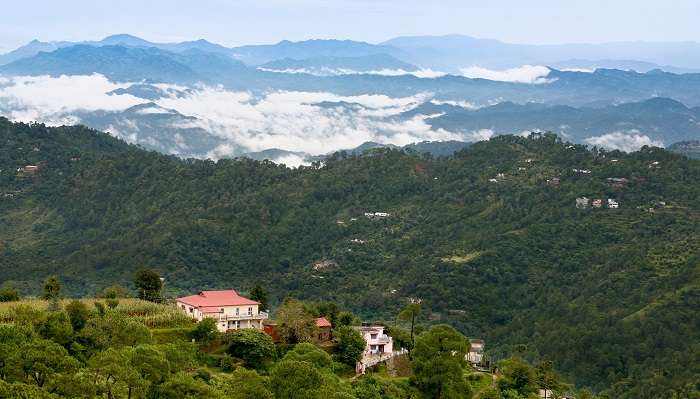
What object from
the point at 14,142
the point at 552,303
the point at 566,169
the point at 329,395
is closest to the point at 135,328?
the point at 329,395

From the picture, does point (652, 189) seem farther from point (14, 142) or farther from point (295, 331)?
point (14, 142)

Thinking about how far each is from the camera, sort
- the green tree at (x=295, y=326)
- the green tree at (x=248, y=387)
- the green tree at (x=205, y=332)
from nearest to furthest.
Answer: the green tree at (x=248, y=387) < the green tree at (x=205, y=332) < the green tree at (x=295, y=326)

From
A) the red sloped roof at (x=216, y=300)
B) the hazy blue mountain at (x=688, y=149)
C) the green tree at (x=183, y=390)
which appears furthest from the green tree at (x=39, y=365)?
the hazy blue mountain at (x=688, y=149)

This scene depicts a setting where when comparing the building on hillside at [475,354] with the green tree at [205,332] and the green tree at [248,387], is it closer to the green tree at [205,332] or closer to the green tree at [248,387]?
the green tree at [205,332]

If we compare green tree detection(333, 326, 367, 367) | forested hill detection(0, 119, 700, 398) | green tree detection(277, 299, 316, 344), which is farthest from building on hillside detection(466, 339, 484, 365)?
green tree detection(277, 299, 316, 344)

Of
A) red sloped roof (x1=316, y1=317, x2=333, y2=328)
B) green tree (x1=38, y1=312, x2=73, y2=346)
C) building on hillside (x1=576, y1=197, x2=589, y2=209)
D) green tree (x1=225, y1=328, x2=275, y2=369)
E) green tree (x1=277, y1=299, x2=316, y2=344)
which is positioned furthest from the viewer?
building on hillside (x1=576, y1=197, x2=589, y2=209)

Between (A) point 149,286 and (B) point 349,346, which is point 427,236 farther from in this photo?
(B) point 349,346

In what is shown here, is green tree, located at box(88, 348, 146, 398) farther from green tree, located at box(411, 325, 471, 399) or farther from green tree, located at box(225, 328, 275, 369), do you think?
green tree, located at box(411, 325, 471, 399)
